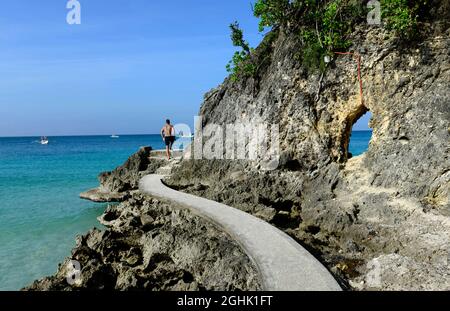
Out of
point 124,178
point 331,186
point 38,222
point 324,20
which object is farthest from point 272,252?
point 124,178

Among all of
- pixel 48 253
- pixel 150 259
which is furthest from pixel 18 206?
pixel 150 259

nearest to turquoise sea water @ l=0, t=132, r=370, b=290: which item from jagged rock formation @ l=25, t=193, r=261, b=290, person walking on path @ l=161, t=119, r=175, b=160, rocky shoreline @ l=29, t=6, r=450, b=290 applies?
rocky shoreline @ l=29, t=6, r=450, b=290

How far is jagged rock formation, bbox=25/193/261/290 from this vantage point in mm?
9328

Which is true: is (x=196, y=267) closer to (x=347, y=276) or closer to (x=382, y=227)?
(x=347, y=276)

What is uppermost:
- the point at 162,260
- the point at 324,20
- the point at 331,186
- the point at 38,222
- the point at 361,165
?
the point at 324,20

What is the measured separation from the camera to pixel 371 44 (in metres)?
14.8

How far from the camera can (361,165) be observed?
15125 mm

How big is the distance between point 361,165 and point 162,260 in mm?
8980

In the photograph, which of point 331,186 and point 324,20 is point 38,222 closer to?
point 331,186

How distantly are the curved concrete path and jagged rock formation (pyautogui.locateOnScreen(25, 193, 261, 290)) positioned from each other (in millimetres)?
308

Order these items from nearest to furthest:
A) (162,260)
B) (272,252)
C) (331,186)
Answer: (272,252) < (162,260) < (331,186)

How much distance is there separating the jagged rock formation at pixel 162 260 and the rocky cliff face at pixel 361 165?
2329mm

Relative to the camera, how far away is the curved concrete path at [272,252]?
7.87 metres

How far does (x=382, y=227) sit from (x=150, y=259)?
24.6 feet
